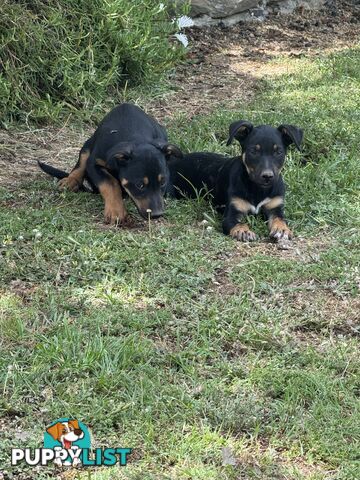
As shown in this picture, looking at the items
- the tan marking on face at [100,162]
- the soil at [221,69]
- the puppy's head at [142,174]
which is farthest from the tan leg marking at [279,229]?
the soil at [221,69]

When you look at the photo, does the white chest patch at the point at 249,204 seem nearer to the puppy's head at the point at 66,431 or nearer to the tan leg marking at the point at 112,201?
the tan leg marking at the point at 112,201

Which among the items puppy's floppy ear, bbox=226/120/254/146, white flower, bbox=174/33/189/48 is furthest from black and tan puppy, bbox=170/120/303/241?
white flower, bbox=174/33/189/48

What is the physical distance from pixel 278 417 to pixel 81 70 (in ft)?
19.0

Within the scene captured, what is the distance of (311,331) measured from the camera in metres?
4.72

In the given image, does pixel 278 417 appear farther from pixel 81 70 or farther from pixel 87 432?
pixel 81 70

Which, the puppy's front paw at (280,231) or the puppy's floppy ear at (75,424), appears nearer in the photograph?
the puppy's floppy ear at (75,424)

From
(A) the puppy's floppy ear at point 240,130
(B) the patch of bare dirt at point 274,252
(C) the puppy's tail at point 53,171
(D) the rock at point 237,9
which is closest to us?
(B) the patch of bare dirt at point 274,252

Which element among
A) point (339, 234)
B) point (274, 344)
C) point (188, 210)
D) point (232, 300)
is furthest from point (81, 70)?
point (274, 344)

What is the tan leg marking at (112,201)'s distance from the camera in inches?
243

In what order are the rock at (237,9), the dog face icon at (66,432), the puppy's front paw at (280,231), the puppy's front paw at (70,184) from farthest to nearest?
the rock at (237,9)
the puppy's front paw at (70,184)
the puppy's front paw at (280,231)
the dog face icon at (66,432)

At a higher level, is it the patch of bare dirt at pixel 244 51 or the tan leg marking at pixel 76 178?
the tan leg marking at pixel 76 178

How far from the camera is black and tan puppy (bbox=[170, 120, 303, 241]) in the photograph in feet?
20.0

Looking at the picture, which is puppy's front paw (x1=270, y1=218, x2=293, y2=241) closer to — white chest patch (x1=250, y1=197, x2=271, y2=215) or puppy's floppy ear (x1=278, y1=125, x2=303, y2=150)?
white chest patch (x1=250, y1=197, x2=271, y2=215)

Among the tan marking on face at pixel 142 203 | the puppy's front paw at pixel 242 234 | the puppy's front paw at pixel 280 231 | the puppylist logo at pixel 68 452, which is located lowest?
the puppy's front paw at pixel 242 234
